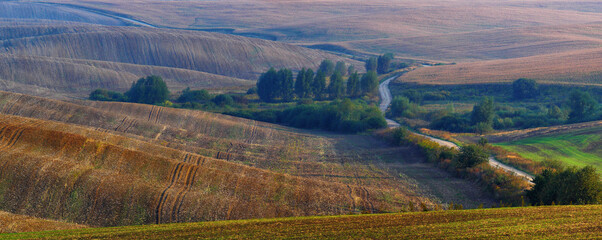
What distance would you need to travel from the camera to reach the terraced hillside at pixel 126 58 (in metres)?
105

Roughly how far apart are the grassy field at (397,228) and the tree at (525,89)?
8203 cm

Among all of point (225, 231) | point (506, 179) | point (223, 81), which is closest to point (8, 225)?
point (225, 231)

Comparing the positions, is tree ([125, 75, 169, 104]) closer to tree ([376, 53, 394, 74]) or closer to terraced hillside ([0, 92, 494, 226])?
terraced hillside ([0, 92, 494, 226])

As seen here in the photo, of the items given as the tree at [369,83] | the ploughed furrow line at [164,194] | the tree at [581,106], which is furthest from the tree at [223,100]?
the ploughed furrow line at [164,194]

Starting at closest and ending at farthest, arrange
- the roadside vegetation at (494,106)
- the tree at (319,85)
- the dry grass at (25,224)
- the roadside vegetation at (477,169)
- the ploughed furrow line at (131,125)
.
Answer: the dry grass at (25,224) < the roadside vegetation at (477,169) < the ploughed furrow line at (131,125) < the roadside vegetation at (494,106) < the tree at (319,85)

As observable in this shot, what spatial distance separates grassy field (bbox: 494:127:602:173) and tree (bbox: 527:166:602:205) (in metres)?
18.4

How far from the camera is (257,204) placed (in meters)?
22.6

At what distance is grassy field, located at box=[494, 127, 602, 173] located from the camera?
4372 cm

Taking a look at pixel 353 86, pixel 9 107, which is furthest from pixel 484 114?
pixel 9 107

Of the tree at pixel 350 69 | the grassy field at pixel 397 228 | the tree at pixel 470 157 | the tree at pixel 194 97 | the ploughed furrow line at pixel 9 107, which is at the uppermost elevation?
→ the grassy field at pixel 397 228

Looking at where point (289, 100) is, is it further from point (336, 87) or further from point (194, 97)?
point (194, 97)

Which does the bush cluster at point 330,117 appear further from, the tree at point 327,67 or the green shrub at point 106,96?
the tree at point 327,67

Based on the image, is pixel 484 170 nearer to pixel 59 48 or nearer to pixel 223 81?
pixel 223 81

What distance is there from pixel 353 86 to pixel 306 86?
11080 millimetres
